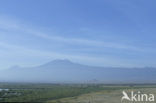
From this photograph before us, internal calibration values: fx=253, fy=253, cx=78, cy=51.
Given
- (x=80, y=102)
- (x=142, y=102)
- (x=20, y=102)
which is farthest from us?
(x=20, y=102)

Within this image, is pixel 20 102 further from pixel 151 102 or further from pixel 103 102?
pixel 151 102

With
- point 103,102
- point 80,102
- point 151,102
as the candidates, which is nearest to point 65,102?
point 80,102

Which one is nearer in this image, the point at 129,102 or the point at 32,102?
the point at 129,102

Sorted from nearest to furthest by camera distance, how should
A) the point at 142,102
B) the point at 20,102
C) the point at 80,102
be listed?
the point at 142,102 < the point at 80,102 < the point at 20,102

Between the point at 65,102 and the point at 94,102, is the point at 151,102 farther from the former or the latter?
the point at 65,102

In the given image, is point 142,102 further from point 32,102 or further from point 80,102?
point 32,102

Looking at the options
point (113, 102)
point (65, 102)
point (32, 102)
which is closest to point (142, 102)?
point (113, 102)

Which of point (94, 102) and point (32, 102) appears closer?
point (94, 102)
